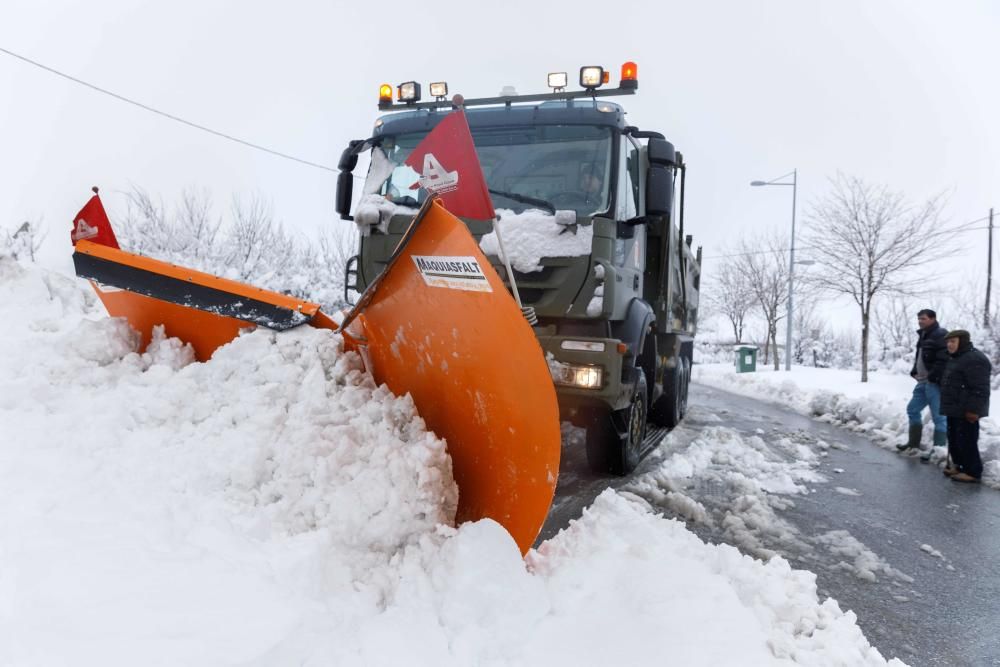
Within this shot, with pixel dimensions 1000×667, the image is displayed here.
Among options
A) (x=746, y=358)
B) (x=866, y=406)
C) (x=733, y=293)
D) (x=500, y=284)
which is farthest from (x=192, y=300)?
(x=733, y=293)

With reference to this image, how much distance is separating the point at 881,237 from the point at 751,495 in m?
15.0

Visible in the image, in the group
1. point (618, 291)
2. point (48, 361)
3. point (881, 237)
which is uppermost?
point (881, 237)

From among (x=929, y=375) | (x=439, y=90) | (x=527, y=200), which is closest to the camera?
(x=527, y=200)

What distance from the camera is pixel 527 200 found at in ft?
13.6

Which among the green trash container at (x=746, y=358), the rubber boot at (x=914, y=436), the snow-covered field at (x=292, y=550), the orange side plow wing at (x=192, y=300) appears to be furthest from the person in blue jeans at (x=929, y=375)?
the green trash container at (x=746, y=358)

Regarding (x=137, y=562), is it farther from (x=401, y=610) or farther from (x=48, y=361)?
(x=48, y=361)

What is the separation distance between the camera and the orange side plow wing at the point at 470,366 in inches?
82.0

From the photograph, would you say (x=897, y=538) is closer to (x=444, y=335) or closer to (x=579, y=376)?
(x=579, y=376)

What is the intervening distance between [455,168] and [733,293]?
30632 millimetres

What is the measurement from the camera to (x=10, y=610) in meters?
1.55

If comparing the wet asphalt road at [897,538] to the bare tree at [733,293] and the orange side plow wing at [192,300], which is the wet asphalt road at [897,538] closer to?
the orange side plow wing at [192,300]

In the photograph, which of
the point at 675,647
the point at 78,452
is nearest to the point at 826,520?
the point at 675,647

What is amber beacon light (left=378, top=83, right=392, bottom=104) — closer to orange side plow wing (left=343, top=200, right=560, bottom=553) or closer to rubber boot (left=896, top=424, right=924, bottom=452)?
orange side plow wing (left=343, top=200, right=560, bottom=553)

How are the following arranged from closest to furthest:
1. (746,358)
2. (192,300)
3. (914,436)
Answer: (192,300) → (914,436) → (746,358)
